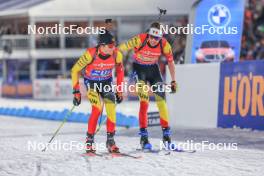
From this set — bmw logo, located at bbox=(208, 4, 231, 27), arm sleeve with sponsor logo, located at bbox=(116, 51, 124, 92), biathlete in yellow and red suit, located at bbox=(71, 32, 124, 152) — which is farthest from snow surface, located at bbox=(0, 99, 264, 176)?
bmw logo, located at bbox=(208, 4, 231, 27)

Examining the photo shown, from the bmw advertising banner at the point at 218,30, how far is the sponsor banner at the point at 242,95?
99cm

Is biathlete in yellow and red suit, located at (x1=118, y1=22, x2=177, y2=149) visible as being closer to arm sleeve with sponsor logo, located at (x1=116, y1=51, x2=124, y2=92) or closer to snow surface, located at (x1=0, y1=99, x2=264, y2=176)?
arm sleeve with sponsor logo, located at (x1=116, y1=51, x2=124, y2=92)

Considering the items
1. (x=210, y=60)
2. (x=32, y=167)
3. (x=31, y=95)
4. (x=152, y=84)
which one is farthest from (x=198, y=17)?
(x=31, y=95)

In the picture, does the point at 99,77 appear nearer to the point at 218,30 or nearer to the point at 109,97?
the point at 109,97

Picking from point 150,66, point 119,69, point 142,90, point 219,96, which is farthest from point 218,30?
point 119,69

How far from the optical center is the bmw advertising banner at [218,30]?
13.2 meters

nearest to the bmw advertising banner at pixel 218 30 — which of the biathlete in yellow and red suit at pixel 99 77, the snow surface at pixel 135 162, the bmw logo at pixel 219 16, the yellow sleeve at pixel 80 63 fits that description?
the bmw logo at pixel 219 16

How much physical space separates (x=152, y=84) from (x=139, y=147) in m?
1.13

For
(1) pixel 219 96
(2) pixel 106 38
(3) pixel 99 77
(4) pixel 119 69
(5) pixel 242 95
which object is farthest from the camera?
(1) pixel 219 96

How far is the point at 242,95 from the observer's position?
11672mm

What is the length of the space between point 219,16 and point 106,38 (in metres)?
6.06

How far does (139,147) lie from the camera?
9016 mm

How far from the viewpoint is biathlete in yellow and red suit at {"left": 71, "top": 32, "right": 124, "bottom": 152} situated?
7.88m

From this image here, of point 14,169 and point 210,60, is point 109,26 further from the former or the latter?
point 210,60
